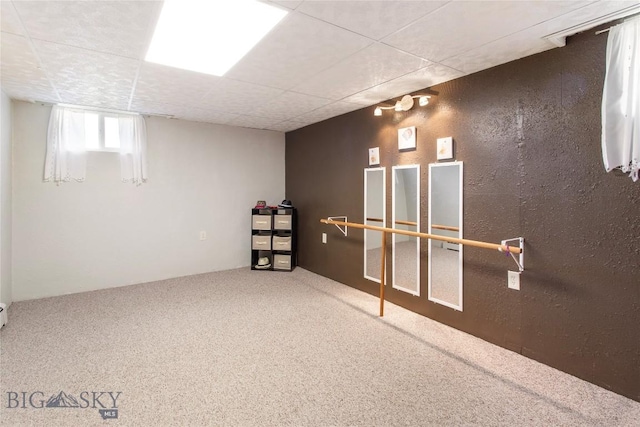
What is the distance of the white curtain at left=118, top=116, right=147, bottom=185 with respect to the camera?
3830 millimetres

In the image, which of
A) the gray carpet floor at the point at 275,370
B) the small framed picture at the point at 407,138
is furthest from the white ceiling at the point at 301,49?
the gray carpet floor at the point at 275,370

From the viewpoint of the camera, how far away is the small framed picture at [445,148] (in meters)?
2.68

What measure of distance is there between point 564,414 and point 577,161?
1.44 metres

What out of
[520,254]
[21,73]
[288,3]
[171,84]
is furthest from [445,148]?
[21,73]

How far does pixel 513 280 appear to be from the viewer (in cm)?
230

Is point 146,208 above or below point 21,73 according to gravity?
below

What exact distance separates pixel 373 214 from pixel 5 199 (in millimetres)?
3641

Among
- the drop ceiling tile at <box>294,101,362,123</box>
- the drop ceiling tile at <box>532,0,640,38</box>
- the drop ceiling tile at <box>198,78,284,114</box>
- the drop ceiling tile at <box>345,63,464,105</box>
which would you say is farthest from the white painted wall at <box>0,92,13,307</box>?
the drop ceiling tile at <box>532,0,640,38</box>

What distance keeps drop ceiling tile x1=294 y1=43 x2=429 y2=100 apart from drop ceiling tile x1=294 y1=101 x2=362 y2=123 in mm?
372

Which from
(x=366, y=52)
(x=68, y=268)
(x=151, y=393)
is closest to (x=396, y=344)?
(x=151, y=393)

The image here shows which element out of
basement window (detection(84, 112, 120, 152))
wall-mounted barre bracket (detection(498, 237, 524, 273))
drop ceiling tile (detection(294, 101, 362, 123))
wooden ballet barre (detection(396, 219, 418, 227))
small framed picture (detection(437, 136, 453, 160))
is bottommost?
wall-mounted barre bracket (detection(498, 237, 524, 273))

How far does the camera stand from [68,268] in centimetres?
360

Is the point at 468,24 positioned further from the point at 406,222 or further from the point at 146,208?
A: the point at 146,208

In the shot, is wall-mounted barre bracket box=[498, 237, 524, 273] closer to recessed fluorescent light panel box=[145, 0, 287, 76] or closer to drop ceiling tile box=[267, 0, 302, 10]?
drop ceiling tile box=[267, 0, 302, 10]
